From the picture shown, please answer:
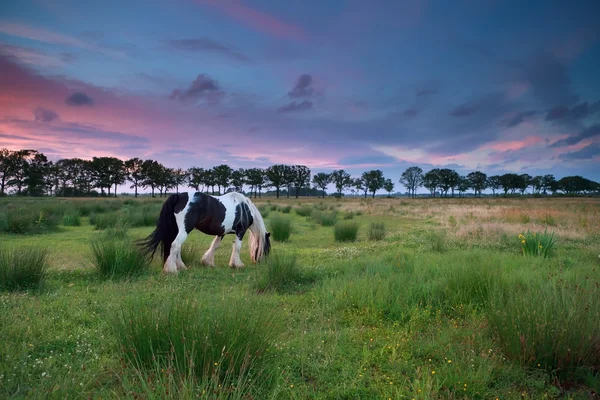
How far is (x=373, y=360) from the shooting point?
3475 mm

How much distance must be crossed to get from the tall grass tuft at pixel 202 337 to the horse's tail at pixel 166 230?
487 cm

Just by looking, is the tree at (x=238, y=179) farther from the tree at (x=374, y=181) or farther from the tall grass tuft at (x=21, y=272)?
the tall grass tuft at (x=21, y=272)

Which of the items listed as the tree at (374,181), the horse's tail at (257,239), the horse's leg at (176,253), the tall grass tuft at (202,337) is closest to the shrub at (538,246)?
the horse's tail at (257,239)

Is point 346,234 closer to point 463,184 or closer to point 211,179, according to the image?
Answer: point 211,179

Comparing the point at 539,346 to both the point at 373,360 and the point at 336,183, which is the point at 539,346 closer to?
the point at 373,360

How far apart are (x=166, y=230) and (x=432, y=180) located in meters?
126

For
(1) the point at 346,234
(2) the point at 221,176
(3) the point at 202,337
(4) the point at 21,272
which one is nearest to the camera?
(3) the point at 202,337

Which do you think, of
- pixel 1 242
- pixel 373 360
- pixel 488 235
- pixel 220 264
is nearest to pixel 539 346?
pixel 373 360

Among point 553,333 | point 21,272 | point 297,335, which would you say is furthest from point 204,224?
point 553,333

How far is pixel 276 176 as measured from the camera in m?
101

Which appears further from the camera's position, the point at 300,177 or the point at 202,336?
the point at 300,177

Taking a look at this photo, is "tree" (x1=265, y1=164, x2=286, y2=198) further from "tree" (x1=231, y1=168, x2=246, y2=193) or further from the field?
the field

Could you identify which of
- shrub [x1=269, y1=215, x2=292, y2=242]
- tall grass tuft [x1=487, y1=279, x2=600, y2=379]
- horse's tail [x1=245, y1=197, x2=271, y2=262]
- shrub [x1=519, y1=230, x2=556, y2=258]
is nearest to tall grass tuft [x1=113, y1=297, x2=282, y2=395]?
tall grass tuft [x1=487, y1=279, x2=600, y2=379]

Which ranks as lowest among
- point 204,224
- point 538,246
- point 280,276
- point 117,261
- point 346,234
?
point 280,276
